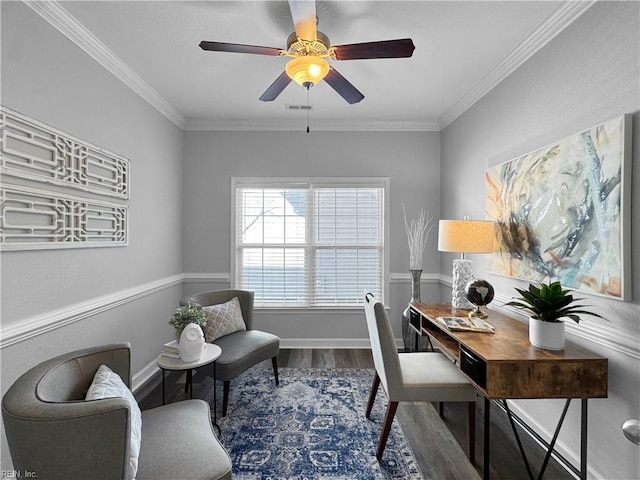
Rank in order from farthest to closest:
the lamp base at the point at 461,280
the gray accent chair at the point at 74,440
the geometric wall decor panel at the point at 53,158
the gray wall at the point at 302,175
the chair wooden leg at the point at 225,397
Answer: the gray wall at the point at 302,175 < the lamp base at the point at 461,280 < the chair wooden leg at the point at 225,397 < the geometric wall decor panel at the point at 53,158 < the gray accent chair at the point at 74,440

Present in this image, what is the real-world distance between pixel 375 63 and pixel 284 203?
1.91m

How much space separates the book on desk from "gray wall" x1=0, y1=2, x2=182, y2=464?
240 cm

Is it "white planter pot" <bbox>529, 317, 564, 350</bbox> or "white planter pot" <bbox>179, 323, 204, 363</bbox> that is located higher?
"white planter pot" <bbox>529, 317, 564, 350</bbox>

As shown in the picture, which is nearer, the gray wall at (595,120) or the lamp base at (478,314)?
the gray wall at (595,120)

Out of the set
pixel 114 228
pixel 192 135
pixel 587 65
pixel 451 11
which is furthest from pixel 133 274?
pixel 587 65

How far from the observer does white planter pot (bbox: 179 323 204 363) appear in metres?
2.10

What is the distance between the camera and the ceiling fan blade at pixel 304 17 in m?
1.54

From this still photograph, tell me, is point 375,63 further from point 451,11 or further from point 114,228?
point 114,228

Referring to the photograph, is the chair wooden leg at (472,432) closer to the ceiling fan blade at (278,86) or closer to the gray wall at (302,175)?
the gray wall at (302,175)

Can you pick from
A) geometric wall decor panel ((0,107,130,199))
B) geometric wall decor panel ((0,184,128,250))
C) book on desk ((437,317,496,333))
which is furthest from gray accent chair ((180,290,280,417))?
book on desk ((437,317,496,333))

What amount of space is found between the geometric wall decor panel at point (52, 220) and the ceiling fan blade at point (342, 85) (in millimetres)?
1803

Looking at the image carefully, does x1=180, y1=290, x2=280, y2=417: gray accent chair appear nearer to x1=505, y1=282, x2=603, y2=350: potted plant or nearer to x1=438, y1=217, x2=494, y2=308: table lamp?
x1=438, y1=217, x2=494, y2=308: table lamp

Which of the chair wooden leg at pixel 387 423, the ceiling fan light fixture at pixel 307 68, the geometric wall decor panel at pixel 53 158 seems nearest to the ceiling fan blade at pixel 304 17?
the ceiling fan light fixture at pixel 307 68

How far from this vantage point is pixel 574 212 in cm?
181
